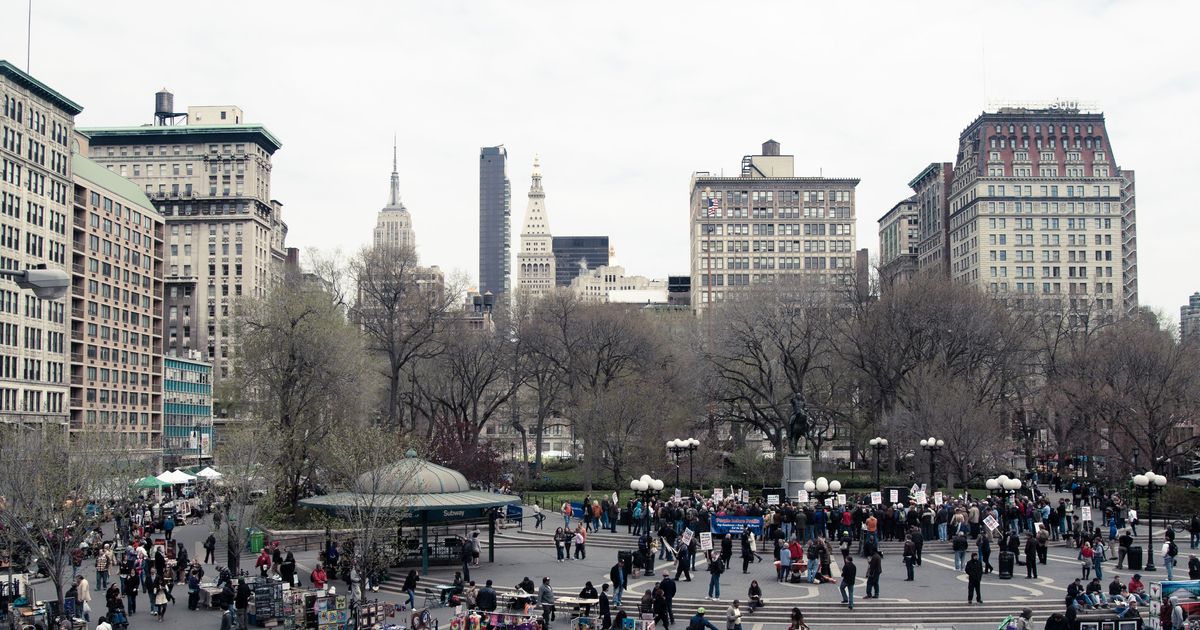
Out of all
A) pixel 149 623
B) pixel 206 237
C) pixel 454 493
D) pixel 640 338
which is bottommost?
pixel 149 623

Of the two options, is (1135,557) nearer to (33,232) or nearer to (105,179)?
(33,232)

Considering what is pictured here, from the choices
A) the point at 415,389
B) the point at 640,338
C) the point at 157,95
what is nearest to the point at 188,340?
the point at 157,95

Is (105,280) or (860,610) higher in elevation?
(105,280)

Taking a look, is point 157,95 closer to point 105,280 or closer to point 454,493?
point 105,280

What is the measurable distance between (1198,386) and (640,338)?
34718 millimetres

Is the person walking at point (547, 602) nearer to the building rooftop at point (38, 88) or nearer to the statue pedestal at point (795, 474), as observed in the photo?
the statue pedestal at point (795, 474)

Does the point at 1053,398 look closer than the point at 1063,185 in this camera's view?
Yes

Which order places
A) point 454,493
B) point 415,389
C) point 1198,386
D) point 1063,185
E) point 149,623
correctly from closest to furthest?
point 149,623, point 454,493, point 1198,386, point 415,389, point 1063,185

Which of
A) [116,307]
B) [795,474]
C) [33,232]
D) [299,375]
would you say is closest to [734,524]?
[795,474]

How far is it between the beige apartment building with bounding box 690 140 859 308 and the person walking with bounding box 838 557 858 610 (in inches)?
4900

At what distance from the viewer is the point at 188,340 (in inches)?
5325

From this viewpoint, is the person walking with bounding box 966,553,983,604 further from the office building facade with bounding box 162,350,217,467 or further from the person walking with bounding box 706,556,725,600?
the office building facade with bounding box 162,350,217,467

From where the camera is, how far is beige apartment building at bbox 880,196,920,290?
163375mm

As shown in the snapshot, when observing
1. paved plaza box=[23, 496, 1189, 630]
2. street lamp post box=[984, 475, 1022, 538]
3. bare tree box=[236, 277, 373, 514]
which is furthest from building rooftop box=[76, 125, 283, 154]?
street lamp post box=[984, 475, 1022, 538]
